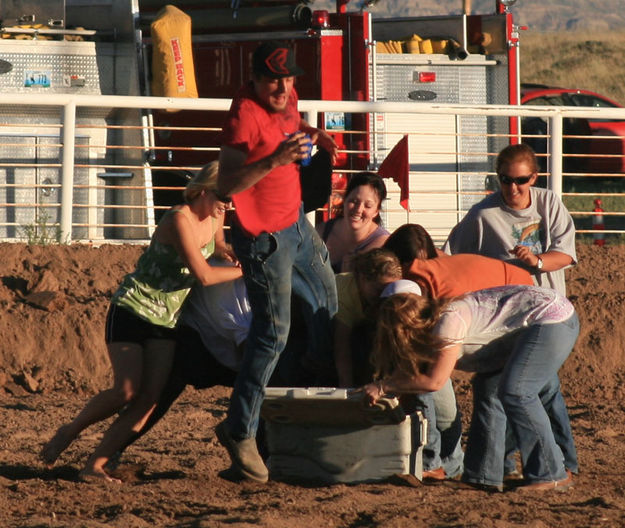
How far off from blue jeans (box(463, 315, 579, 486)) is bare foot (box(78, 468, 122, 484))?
1.75 meters

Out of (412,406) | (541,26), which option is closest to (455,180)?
(412,406)

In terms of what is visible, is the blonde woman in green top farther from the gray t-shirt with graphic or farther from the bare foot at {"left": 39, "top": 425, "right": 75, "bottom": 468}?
the gray t-shirt with graphic

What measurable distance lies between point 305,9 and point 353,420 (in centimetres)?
765

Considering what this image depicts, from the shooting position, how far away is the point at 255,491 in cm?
589

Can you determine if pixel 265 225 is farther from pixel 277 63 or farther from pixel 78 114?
pixel 78 114

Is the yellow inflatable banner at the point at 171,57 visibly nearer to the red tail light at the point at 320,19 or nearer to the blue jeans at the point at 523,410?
the red tail light at the point at 320,19

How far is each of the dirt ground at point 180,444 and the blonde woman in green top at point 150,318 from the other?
0.35m

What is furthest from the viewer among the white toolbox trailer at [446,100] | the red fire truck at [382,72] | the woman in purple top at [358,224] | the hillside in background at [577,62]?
the hillside in background at [577,62]

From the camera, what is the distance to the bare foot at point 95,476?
20.1ft

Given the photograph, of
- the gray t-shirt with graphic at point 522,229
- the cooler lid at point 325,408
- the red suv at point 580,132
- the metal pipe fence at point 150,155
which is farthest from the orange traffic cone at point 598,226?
the cooler lid at point 325,408

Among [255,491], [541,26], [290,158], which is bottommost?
[255,491]

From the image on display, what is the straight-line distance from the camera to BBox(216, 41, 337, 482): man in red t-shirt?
543 centimetres

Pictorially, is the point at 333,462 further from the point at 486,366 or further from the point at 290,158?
the point at 290,158

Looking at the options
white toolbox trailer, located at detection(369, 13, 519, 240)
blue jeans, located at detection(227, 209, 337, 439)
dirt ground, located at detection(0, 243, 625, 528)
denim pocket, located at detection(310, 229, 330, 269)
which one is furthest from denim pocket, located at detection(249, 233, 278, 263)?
white toolbox trailer, located at detection(369, 13, 519, 240)
